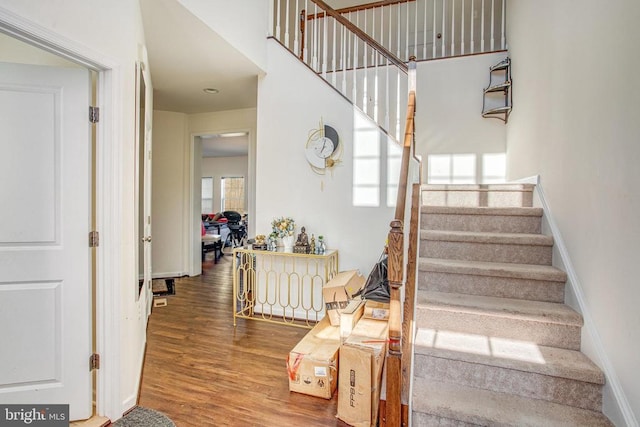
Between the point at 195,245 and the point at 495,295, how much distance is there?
4.61 meters

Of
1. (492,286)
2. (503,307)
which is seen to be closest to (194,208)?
(492,286)

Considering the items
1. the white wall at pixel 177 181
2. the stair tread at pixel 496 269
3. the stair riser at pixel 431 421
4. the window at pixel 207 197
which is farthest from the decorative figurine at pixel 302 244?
the window at pixel 207 197

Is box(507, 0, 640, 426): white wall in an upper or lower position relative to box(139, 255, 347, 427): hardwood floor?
upper

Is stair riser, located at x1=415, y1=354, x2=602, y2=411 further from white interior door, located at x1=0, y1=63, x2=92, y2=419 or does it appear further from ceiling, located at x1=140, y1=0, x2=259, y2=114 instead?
ceiling, located at x1=140, y1=0, x2=259, y2=114

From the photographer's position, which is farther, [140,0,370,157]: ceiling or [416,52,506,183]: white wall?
[416,52,506,183]: white wall

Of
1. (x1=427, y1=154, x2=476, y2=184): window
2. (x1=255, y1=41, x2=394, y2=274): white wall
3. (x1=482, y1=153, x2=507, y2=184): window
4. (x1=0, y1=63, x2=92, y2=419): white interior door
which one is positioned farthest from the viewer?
(x1=427, y1=154, x2=476, y2=184): window

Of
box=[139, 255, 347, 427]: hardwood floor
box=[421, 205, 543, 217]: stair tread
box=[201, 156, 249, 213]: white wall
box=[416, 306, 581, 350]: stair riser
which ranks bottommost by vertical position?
box=[139, 255, 347, 427]: hardwood floor

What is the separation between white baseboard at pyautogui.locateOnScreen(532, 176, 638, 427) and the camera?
4.79 ft

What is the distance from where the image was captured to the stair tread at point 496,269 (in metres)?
2.05

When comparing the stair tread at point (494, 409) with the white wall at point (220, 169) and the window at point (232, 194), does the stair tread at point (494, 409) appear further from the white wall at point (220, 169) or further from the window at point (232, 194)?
the window at point (232, 194)

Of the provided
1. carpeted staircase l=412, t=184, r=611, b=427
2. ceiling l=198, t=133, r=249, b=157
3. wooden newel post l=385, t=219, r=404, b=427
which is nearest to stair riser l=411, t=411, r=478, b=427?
carpeted staircase l=412, t=184, r=611, b=427

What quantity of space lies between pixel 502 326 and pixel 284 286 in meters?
2.28

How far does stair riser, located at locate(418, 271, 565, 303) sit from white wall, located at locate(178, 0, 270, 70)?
2.66 meters

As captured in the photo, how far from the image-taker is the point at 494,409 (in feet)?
5.10
